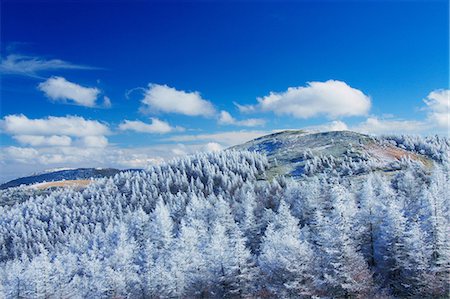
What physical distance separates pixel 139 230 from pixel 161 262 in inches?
2324

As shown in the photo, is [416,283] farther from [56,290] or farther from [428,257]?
[56,290]

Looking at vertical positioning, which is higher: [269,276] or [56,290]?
[269,276]

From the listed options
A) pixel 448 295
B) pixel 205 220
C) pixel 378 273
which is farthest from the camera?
pixel 205 220

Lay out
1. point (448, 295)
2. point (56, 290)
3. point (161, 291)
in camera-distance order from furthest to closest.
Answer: point (56, 290) < point (161, 291) < point (448, 295)

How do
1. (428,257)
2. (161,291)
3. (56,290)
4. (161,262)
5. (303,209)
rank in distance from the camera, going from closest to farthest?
(428,257) → (161,291) → (161,262) → (56,290) → (303,209)

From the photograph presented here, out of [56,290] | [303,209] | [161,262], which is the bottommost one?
[56,290]

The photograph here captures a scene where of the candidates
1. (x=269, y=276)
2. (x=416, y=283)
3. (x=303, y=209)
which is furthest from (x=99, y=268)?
(x=416, y=283)

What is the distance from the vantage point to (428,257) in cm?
6372

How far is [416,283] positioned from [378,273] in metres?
8.03

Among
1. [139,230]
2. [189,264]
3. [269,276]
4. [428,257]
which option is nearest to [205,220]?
[139,230]

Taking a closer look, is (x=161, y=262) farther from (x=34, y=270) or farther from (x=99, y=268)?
(x=34, y=270)

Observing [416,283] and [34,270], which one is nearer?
[416,283]

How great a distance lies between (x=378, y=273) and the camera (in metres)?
69.4

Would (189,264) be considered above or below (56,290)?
above
